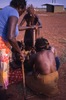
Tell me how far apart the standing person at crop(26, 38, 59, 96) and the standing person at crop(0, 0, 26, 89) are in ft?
2.86

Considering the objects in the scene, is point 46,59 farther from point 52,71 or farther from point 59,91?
point 59,91

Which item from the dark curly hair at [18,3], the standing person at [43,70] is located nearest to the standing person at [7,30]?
the dark curly hair at [18,3]

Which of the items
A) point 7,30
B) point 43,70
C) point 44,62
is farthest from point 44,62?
point 7,30

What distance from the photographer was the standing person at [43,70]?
15.2 feet

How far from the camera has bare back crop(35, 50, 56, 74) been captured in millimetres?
4625

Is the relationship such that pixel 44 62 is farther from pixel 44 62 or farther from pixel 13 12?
pixel 13 12

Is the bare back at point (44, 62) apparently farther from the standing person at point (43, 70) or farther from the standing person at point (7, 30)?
the standing person at point (7, 30)

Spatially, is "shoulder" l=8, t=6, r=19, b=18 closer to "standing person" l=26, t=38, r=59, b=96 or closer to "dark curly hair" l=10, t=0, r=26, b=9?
"dark curly hair" l=10, t=0, r=26, b=9

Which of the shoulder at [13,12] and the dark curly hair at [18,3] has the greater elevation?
the dark curly hair at [18,3]

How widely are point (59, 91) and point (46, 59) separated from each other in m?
0.79

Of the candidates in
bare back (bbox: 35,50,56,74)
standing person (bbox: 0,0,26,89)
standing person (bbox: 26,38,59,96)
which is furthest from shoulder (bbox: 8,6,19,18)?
bare back (bbox: 35,50,56,74)

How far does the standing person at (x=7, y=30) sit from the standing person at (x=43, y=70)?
87 cm

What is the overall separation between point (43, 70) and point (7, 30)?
51.0 inches

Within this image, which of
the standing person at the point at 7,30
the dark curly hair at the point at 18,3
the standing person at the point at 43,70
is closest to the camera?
the standing person at the point at 7,30
